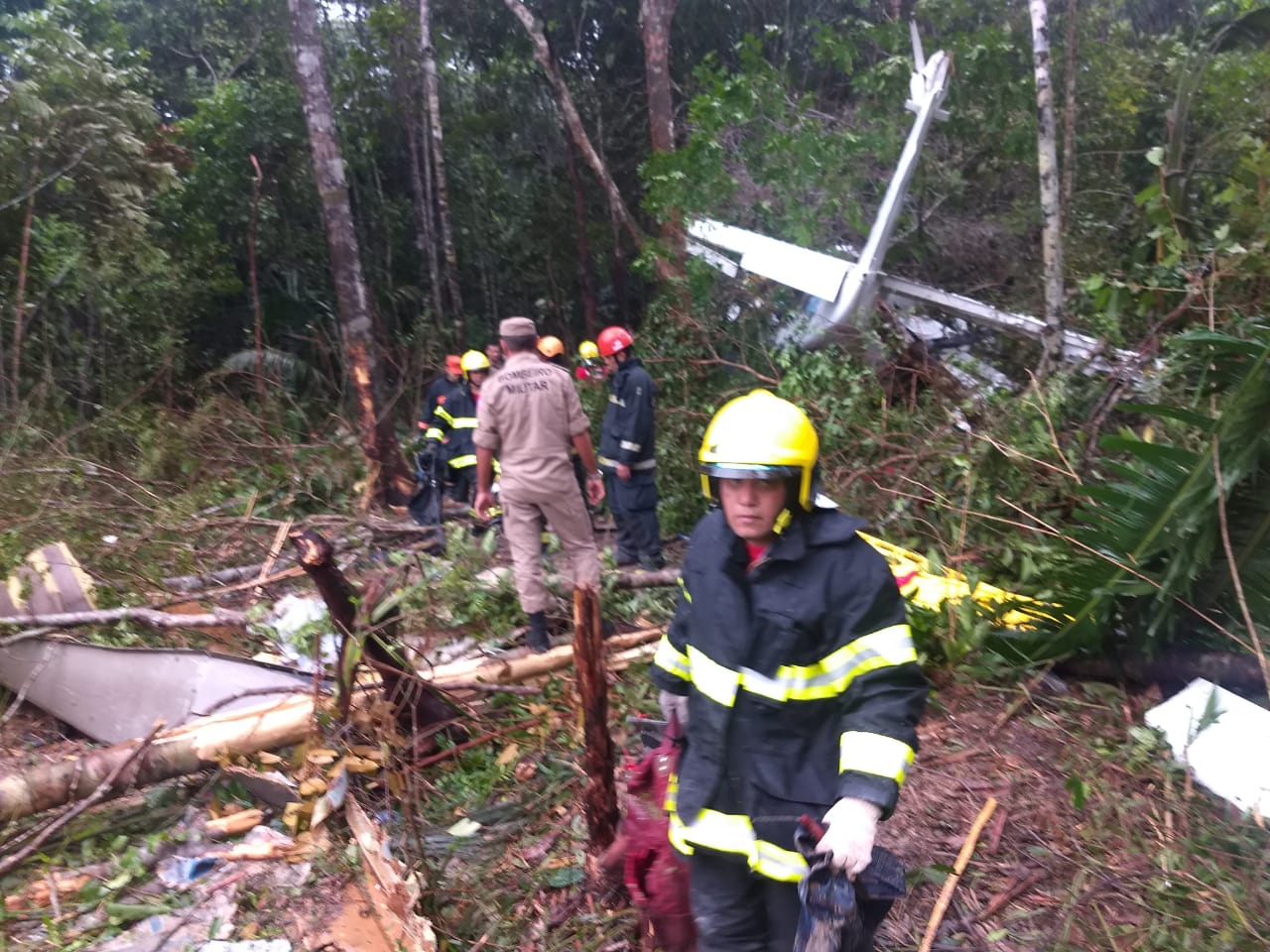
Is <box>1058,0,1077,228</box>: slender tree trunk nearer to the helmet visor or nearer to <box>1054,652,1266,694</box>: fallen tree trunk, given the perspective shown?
<box>1054,652,1266,694</box>: fallen tree trunk

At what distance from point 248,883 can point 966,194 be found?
9.43 meters

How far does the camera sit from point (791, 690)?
187 cm

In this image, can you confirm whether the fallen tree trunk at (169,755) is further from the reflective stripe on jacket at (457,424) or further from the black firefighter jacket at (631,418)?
the reflective stripe on jacket at (457,424)

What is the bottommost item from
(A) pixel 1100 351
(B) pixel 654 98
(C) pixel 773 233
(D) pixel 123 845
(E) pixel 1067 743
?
(D) pixel 123 845

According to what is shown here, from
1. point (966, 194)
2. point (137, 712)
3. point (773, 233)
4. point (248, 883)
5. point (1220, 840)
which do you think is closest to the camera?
point (1220, 840)

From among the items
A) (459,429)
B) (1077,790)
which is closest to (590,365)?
(459,429)

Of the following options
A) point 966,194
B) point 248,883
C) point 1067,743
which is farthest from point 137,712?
point 966,194

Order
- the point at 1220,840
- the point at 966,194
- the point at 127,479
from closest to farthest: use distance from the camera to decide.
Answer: the point at 1220,840, the point at 127,479, the point at 966,194

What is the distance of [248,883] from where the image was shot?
10.5ft

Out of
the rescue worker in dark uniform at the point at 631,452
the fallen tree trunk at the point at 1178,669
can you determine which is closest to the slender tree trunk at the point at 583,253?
the rescue worker in dark uniform at the point at 631,452

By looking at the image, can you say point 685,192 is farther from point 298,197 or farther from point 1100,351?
point 298,197

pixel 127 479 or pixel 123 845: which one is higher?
pixel 127 479

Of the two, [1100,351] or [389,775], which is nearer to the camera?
[389,775]

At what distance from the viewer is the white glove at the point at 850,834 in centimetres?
168
